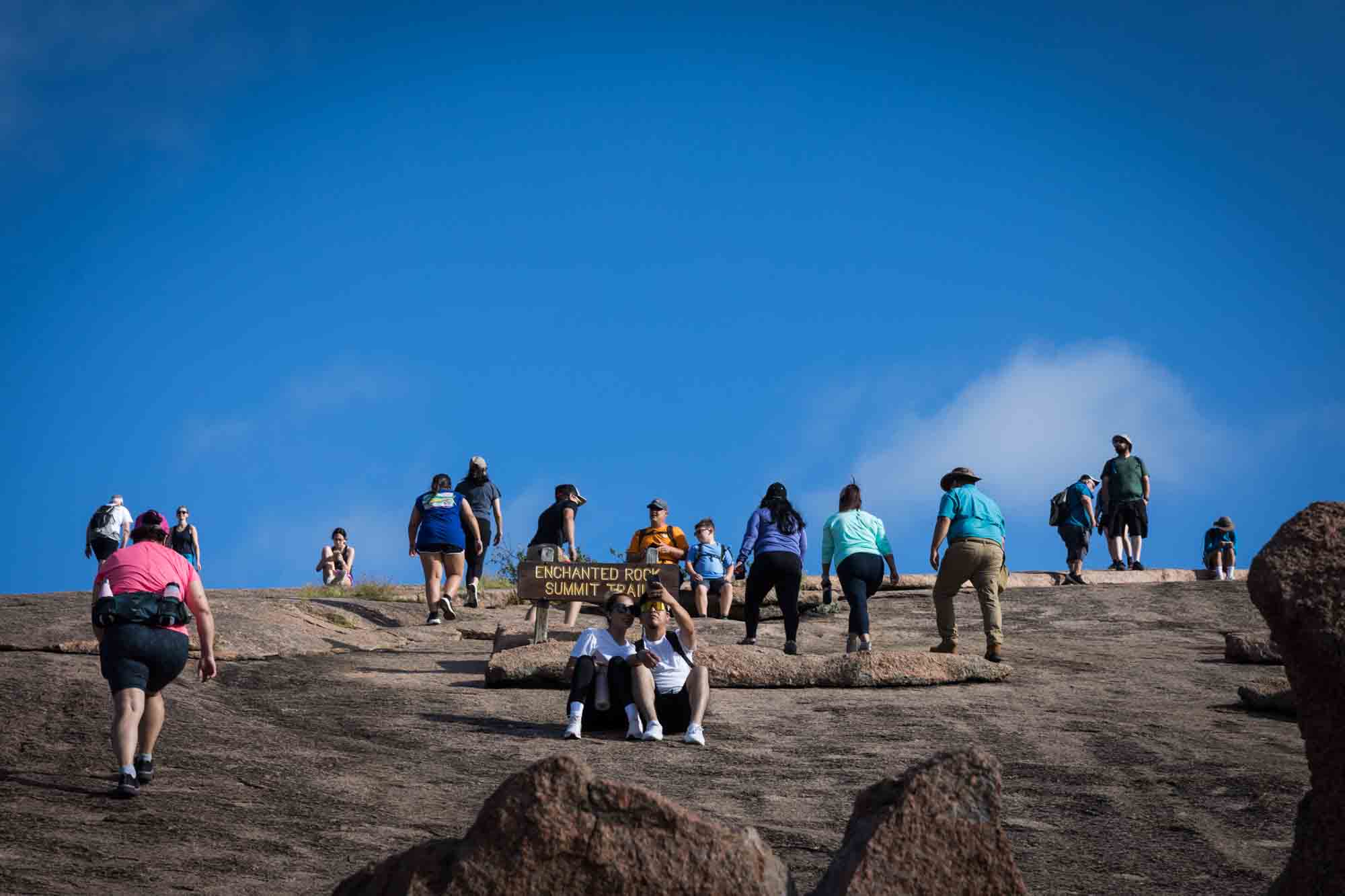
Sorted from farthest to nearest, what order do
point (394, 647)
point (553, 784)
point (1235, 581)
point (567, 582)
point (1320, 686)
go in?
point (1235, 581)
point (394, 647)
point (567, 582)
point (1320, 686)
point (553, 784)

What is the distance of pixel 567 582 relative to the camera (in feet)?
43.8

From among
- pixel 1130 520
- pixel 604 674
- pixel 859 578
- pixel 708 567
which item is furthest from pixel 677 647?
pixel 1130 520

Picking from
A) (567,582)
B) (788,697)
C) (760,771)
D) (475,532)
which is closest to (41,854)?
(760,771)

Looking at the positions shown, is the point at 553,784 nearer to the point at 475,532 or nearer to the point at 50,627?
the point at 50,627

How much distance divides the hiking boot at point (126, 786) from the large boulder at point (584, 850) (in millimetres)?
3694

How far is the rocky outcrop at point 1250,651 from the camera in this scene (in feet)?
43.7

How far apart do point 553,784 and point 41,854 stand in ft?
11.2

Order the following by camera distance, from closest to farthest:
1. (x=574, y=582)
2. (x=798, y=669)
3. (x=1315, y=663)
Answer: (x=1315, y=663) < (x=798, y=669) < (x=574, y=582)

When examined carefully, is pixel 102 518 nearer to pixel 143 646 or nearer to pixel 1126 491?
pixel 143 646

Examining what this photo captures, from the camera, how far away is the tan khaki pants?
1230 centimetres

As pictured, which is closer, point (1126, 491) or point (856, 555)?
point (856, 555)

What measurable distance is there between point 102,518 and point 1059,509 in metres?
14.6

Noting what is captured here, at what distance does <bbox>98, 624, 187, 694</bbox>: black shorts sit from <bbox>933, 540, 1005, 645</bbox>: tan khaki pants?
7242 mm

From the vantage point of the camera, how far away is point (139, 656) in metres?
7.45
